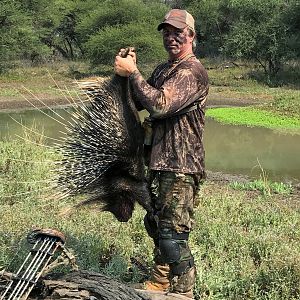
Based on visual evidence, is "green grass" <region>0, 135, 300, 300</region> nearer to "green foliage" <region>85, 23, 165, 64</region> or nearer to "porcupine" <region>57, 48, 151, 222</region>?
"porcupine" <region>57, 48, 151, 222</region>

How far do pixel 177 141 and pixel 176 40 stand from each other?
1.94 ft

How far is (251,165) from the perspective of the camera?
37.3ft

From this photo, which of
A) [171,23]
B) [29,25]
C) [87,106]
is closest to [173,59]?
[171,23]

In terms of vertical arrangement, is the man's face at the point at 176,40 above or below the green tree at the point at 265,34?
below

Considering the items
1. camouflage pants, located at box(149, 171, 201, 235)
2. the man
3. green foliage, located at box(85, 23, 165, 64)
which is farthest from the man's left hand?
green foliage, located at box(85, 23, 165, 64)

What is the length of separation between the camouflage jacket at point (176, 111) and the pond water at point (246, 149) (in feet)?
22.5

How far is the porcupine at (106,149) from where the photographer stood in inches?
123

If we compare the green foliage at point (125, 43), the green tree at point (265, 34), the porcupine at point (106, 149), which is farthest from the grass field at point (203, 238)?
the green foliage at point (125, 43)

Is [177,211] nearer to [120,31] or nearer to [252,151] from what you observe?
[252,151]

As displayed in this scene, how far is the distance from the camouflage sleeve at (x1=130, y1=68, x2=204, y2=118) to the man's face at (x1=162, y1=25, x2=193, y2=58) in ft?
0.52

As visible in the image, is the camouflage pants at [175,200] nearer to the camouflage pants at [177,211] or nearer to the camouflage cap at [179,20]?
the camouflage pants at [177,211]

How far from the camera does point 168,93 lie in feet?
9.45

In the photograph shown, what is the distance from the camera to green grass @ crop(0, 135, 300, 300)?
366 cm

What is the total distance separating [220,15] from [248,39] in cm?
1024
